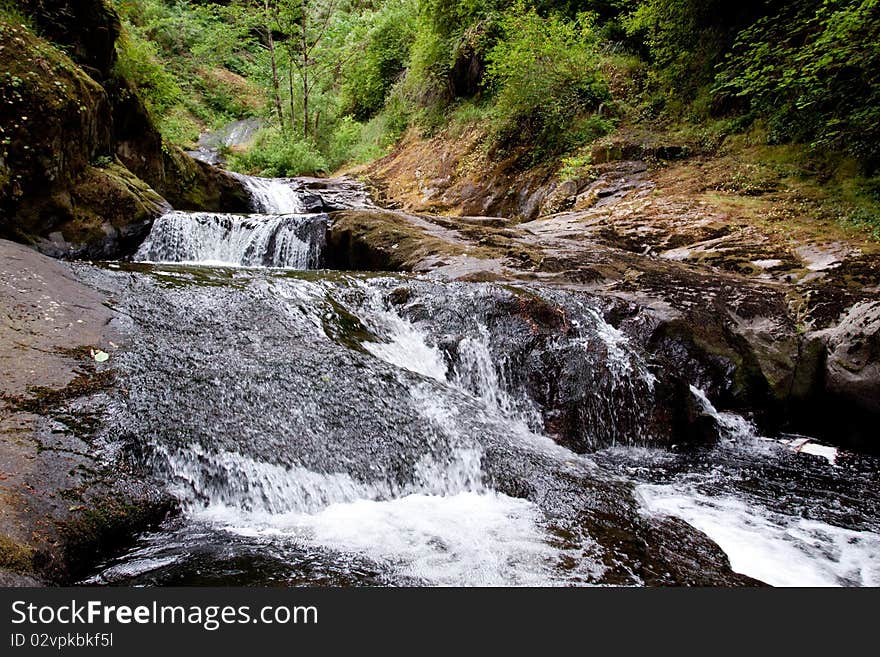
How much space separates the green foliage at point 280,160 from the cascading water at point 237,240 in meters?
9.21

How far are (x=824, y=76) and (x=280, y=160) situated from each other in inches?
584

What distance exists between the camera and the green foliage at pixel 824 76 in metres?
6.44

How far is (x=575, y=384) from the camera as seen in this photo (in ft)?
16.2

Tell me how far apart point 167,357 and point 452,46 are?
1605cm

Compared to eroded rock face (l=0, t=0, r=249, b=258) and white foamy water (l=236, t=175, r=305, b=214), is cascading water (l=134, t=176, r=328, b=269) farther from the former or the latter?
white foamy water (l=236, t=175, r=305, b=214)

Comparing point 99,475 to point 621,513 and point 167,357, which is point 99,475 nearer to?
point 167,357

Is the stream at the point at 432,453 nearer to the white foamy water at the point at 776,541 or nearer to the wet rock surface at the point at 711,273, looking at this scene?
the white foamy water at the point at 776,541

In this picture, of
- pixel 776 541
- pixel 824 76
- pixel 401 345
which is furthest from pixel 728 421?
pixel 824 76

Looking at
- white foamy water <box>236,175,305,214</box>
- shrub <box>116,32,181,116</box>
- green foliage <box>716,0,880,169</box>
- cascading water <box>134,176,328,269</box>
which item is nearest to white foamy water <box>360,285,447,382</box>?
cascading water <box>134,176,328,269</box>

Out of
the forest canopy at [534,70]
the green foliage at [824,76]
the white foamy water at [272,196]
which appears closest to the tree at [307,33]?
the forest canopy at [534,70]

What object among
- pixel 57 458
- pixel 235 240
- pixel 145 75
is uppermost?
pixel 145 75

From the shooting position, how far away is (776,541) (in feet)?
10.4

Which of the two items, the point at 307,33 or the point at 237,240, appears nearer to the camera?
the point at 237,240

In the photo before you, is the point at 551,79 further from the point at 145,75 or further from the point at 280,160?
the point at 280,160
